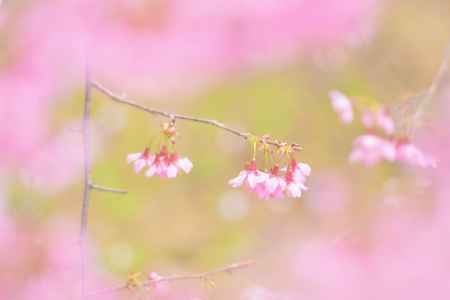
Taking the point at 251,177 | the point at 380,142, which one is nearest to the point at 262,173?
the point at 251,177

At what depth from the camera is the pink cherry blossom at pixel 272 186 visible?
1695mm

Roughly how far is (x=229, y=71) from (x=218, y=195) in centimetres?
119

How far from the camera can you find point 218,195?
14.7 feet

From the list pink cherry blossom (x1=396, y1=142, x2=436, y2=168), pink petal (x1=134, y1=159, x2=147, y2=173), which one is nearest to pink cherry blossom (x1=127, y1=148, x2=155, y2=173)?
pink petal (x1=134, y1=159, x2=147, y2=173)

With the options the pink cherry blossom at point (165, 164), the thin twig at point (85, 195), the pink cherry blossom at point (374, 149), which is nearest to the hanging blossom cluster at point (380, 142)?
the pink cherry blossom at point (374, 149)

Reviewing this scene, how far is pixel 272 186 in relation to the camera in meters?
1.69

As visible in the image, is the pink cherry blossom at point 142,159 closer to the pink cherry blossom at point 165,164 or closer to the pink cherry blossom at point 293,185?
the pink cherry blossom at point 165,164

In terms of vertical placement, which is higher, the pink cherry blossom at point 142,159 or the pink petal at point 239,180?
the pink cherry blossom at point 142,159

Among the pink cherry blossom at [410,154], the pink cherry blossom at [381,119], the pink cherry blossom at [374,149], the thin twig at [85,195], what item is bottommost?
the thin twig at [85,195]

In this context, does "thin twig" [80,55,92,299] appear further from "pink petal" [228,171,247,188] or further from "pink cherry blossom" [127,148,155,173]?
"pink petal" [228,171,247,188]

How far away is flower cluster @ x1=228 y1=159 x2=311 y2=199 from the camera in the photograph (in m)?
1.70

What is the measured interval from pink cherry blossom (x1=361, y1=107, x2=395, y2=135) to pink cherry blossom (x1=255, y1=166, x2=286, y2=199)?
1058 mm

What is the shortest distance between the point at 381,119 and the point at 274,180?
1142 mm

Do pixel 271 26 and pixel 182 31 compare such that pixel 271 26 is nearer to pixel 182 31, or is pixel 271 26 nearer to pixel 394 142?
pixel 182 31
